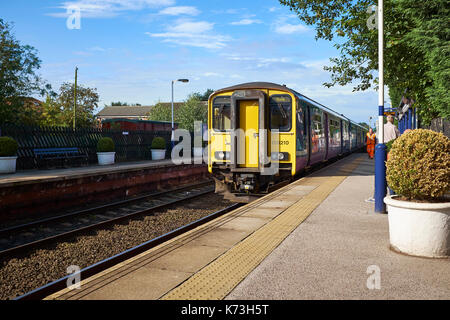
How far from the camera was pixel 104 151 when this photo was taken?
65.2 ft

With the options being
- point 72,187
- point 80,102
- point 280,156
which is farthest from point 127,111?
point 280,156

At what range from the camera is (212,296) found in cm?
354

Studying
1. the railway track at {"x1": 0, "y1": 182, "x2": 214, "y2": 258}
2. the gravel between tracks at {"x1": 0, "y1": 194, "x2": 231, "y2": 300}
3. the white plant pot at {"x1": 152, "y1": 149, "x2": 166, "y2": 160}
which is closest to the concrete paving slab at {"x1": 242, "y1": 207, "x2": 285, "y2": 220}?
the gravel between tracks at {"x1": 0, "y1": 194, "x2": 231, "y2": 300}

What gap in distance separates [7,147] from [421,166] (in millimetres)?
14476

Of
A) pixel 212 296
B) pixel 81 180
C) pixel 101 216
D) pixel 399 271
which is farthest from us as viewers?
pixel 81 180

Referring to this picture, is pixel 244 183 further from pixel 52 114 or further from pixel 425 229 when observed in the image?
pixel 52 114

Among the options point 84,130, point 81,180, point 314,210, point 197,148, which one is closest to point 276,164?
point 314,210

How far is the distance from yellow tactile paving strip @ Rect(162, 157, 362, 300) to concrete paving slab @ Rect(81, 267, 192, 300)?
0.13 metres

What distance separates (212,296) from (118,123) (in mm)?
28917

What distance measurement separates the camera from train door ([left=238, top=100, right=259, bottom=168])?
11023 mm

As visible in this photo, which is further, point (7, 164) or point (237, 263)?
point (7, 164)

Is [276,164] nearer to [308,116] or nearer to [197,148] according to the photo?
[308,116]

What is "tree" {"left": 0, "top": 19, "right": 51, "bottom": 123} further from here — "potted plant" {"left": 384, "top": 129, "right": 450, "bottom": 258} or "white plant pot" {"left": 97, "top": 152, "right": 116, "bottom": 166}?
"potted plant" {"left": 384, "top": 129, "right": 450, "bottom": 258}

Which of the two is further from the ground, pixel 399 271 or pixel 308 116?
pixel 308 116
